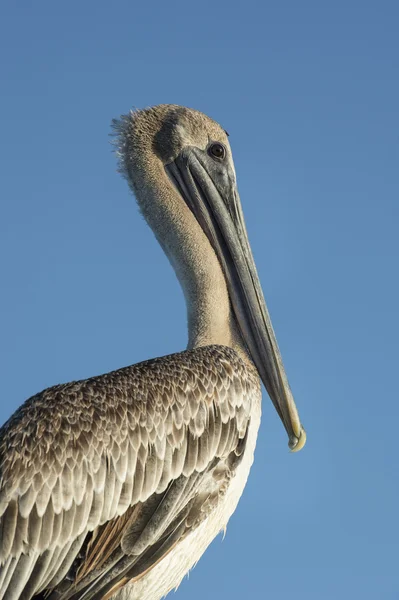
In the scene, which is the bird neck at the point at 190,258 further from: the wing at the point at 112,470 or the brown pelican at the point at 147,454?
the wing at the point at 112,470

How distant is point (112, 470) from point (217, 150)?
3050mm

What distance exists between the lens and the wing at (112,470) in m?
6.87

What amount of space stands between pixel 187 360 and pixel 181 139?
2133 mm

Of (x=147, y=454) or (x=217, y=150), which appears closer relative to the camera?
(x=147, y=454)

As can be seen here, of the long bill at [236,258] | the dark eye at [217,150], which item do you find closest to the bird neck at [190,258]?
the long bill at [236,258]

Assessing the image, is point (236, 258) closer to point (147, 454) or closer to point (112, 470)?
point (147, 454)

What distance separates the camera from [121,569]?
7.05m

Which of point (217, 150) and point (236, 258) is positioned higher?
point (217, 150)

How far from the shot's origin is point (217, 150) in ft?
29.6

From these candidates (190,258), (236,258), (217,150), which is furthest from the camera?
(217,150)

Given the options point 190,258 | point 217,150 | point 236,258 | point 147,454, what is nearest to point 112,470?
point 147,454

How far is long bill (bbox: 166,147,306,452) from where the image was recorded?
8.21 m

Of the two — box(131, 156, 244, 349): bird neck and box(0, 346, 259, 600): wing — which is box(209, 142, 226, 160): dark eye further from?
box(0, 346, 259, 600): wing

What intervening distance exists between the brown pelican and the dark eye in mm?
749
